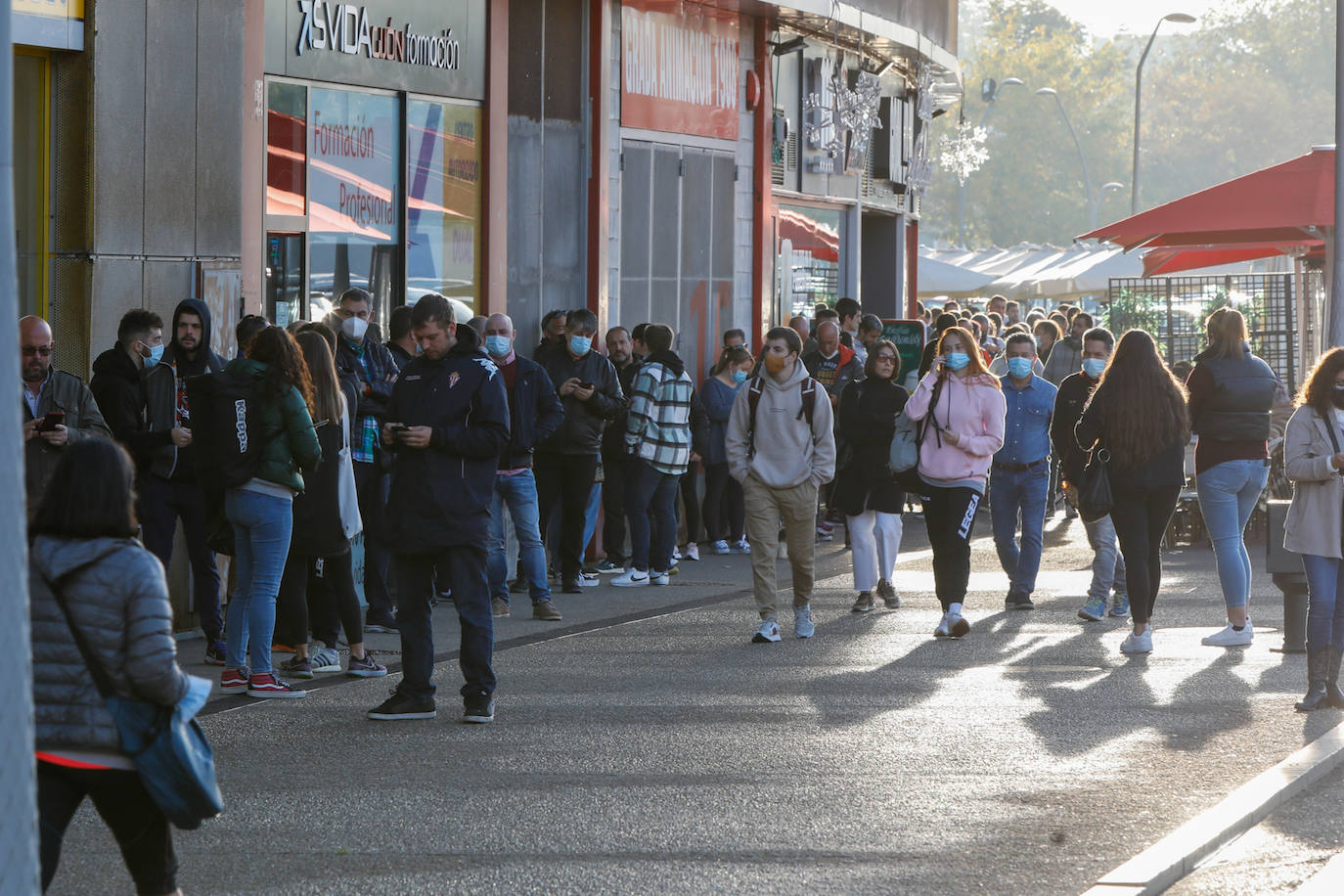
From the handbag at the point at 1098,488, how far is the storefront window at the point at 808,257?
30.3ft

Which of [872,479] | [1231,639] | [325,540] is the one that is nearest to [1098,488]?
[1231,639]

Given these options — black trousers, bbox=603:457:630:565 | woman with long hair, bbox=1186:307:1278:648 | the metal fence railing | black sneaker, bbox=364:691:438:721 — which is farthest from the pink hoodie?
the metal fence railing

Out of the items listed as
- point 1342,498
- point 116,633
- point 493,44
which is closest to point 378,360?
point 493,44

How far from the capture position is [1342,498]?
30.6 feet

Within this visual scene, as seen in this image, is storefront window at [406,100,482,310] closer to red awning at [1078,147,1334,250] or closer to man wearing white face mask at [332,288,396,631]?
man wearing white face mask at [332,288,396,631]

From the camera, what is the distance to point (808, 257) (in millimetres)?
→ 21312

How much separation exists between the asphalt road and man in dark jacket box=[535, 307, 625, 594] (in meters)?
1.58

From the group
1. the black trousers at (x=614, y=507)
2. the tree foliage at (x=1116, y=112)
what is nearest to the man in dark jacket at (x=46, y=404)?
the black trousers at (x=614, y=507)

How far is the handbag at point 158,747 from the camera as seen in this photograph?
15.6 feet

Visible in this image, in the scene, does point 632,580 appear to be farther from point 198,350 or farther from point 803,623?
point 198,350

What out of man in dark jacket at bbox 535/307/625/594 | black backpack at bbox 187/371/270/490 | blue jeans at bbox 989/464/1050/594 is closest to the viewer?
black backpack at bbox 187/371/270/490

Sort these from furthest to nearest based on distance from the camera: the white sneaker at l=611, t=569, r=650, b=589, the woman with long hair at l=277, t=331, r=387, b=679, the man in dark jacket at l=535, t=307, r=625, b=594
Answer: the white sneaker at l=611, t=569, r=650, b=589
the man in dark jacket at l=535, t=307, r=625, b=594
the woman with long hair at l=277, t=331, r=387, b=679

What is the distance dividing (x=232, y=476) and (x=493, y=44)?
693 centimetres

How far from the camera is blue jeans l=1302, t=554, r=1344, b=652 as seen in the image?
9320mm
